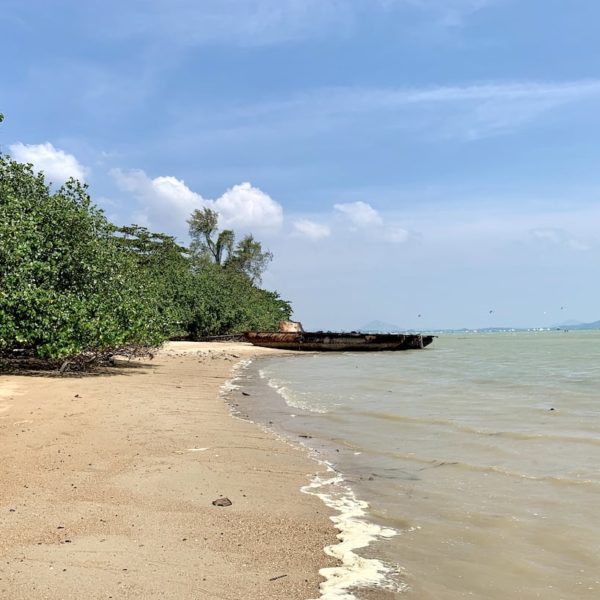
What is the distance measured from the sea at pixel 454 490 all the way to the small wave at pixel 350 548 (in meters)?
0.01

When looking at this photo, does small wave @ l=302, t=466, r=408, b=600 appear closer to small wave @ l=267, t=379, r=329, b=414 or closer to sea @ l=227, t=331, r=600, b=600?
sea @ l=227, t=331, r=600, b=600

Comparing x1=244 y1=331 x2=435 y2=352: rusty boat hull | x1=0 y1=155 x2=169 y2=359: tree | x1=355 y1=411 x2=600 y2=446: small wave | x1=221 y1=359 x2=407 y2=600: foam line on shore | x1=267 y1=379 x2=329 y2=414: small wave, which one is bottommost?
x1=267 y1=379 x2=329 y2=414: small wave

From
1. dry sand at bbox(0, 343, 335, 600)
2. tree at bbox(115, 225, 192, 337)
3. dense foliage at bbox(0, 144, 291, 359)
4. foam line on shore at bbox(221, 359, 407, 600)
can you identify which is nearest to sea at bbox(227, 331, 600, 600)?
foam line on shore at bbox(221, 359, 407, 600)

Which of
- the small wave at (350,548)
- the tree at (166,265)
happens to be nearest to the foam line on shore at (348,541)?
the small wave at (350,548)

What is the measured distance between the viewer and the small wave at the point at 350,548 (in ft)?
12.1

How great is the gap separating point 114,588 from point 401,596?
170 cm

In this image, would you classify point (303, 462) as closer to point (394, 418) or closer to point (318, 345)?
point (394, 418)

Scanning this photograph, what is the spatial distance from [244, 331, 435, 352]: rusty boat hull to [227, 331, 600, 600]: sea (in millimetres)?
30700

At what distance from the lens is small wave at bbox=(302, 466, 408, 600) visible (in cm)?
370

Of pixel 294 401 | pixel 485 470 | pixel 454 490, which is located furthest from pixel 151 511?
pixel 294 401

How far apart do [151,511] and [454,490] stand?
3.11m

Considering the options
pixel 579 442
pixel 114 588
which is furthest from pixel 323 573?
pixel 579 442

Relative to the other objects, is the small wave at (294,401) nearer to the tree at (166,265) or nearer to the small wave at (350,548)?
the small wave at (350,548)

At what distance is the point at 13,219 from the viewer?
13.9 meters
